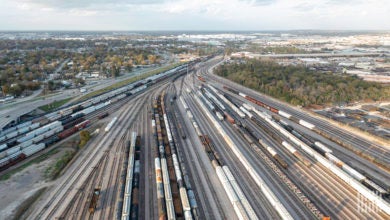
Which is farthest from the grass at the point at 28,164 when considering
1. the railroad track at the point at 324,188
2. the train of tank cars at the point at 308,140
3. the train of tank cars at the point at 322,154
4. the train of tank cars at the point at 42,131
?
the train of tank cars at the point at 308,140

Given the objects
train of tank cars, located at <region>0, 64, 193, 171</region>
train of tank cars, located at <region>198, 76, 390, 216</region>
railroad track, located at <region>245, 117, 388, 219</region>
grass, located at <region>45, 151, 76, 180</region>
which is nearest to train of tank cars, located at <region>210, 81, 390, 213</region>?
train of tank cars, located at <region>198, 76, 390, 216</region>

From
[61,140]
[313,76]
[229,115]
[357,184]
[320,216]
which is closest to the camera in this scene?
[320,216]

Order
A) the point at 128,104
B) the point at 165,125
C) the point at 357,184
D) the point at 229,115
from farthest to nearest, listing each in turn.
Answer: the point at 128,104 < the point at 229,115 < the point at 165,125 < the point at 357,184

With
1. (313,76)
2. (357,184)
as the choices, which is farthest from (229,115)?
(313,76)

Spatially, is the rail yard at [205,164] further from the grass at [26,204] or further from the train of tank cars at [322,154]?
the grass at [26,204]

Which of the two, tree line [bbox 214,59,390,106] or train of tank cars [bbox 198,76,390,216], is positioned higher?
tree line [bbox 214,59,390,106]

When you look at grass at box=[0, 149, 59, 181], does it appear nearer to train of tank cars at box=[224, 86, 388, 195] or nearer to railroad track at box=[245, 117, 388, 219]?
railroad track at box=[245, 117, 388, 219]

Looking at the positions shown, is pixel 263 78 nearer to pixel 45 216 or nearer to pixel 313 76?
pixel 313 76
